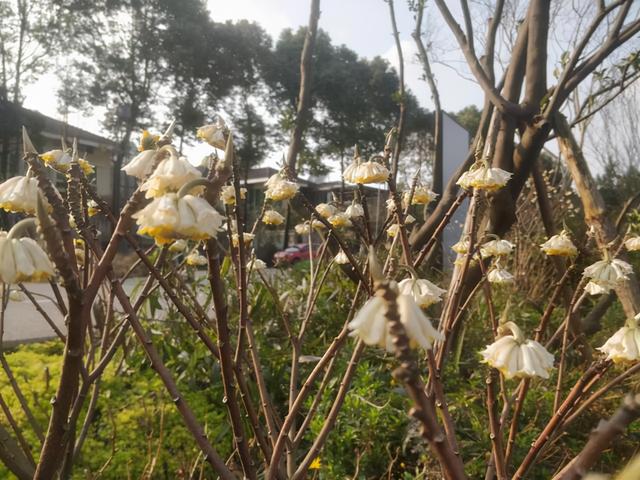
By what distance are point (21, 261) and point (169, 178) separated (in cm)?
23

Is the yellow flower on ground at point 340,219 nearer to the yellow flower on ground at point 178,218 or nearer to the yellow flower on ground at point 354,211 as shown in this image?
the yellow flower on ground at point 354,211

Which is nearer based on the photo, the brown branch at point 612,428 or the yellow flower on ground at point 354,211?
the brown branch at point 612,428

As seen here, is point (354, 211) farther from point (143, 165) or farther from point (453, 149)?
point (453, 149)

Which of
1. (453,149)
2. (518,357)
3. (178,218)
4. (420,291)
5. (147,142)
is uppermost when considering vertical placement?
(453,149)

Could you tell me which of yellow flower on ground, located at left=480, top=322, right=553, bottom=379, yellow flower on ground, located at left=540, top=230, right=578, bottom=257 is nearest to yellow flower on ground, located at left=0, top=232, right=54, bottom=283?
yellow flower on ground, located at left=480, top=322, right=553, bottom=379

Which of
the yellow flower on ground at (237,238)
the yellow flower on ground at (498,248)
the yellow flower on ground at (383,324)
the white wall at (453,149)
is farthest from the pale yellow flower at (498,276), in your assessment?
the white wall at (453,149)

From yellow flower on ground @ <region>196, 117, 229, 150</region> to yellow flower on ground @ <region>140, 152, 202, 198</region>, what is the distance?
0.32 meters

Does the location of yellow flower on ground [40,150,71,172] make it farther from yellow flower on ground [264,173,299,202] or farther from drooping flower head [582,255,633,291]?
drooping flower head [582,255,633,291]

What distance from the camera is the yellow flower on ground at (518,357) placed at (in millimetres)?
860

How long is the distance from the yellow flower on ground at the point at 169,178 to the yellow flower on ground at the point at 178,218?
0.04 m

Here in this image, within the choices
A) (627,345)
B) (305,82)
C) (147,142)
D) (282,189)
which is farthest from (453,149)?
(147,142)

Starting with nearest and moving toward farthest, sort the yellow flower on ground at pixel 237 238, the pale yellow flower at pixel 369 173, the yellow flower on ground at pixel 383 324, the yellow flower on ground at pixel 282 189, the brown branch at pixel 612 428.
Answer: the brown branch at pixel 612 428 → the yellow flower on ground at pixel 383 324 → the yellow flower on ground at pixel 237 238 → the pale yellow flower at pixel 369 173 → the yellow flower on ground at pixel 282 189

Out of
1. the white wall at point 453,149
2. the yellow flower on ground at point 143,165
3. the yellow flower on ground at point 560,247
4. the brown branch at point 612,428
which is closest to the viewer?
the brown branch at point 612,428

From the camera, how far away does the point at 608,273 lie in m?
1.31
